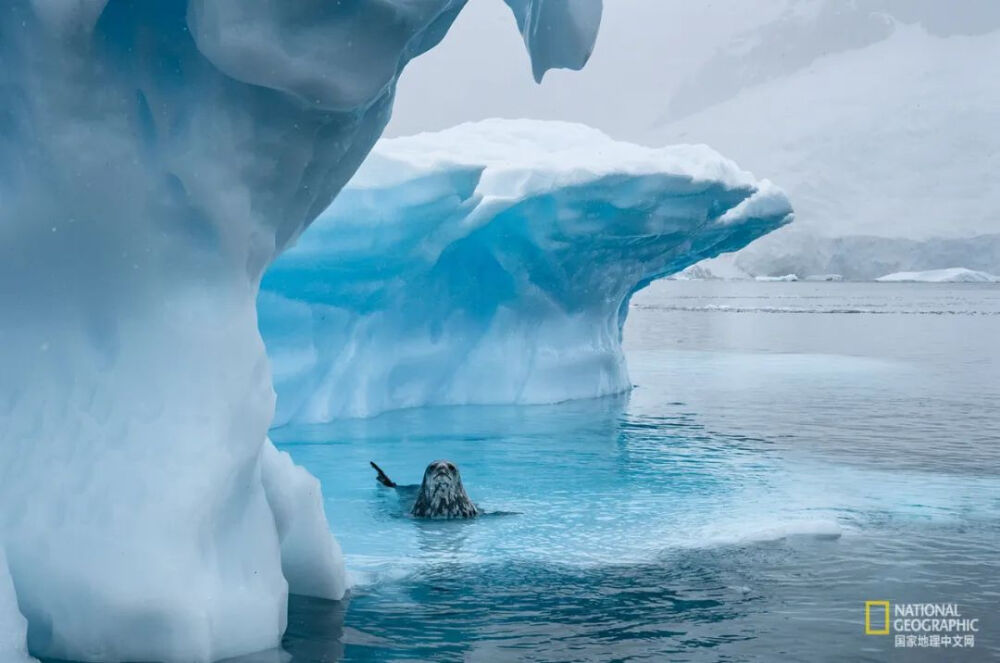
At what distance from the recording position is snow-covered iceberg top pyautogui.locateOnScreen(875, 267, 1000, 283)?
74500mm

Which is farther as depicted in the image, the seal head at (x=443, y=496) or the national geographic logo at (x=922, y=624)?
the seal head at (x=443, y=496)

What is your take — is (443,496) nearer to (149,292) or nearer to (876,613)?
(876,613)

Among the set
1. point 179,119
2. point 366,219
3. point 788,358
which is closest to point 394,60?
point 179,119

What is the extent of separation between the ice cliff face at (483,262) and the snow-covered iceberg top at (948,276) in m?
63.3

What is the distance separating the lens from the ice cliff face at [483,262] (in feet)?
39.2

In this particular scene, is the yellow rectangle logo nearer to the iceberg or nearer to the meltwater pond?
the meltwater pond

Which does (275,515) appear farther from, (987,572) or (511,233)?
(511,233)

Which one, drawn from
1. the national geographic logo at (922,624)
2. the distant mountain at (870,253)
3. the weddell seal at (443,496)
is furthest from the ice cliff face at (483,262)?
the distant mountain at (870,253)

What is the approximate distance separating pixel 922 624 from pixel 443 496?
3.22 m

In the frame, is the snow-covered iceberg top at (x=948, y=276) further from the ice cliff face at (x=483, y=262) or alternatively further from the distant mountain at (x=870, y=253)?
the ice cliff face at (x=483, y=262)

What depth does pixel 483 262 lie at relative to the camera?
46.6ft

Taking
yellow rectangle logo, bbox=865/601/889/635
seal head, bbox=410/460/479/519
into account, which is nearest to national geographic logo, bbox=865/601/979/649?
yellow rectangle logo, bbox=865/601/889/635

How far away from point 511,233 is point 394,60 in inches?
357

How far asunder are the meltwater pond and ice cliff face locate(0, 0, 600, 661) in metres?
0.67
